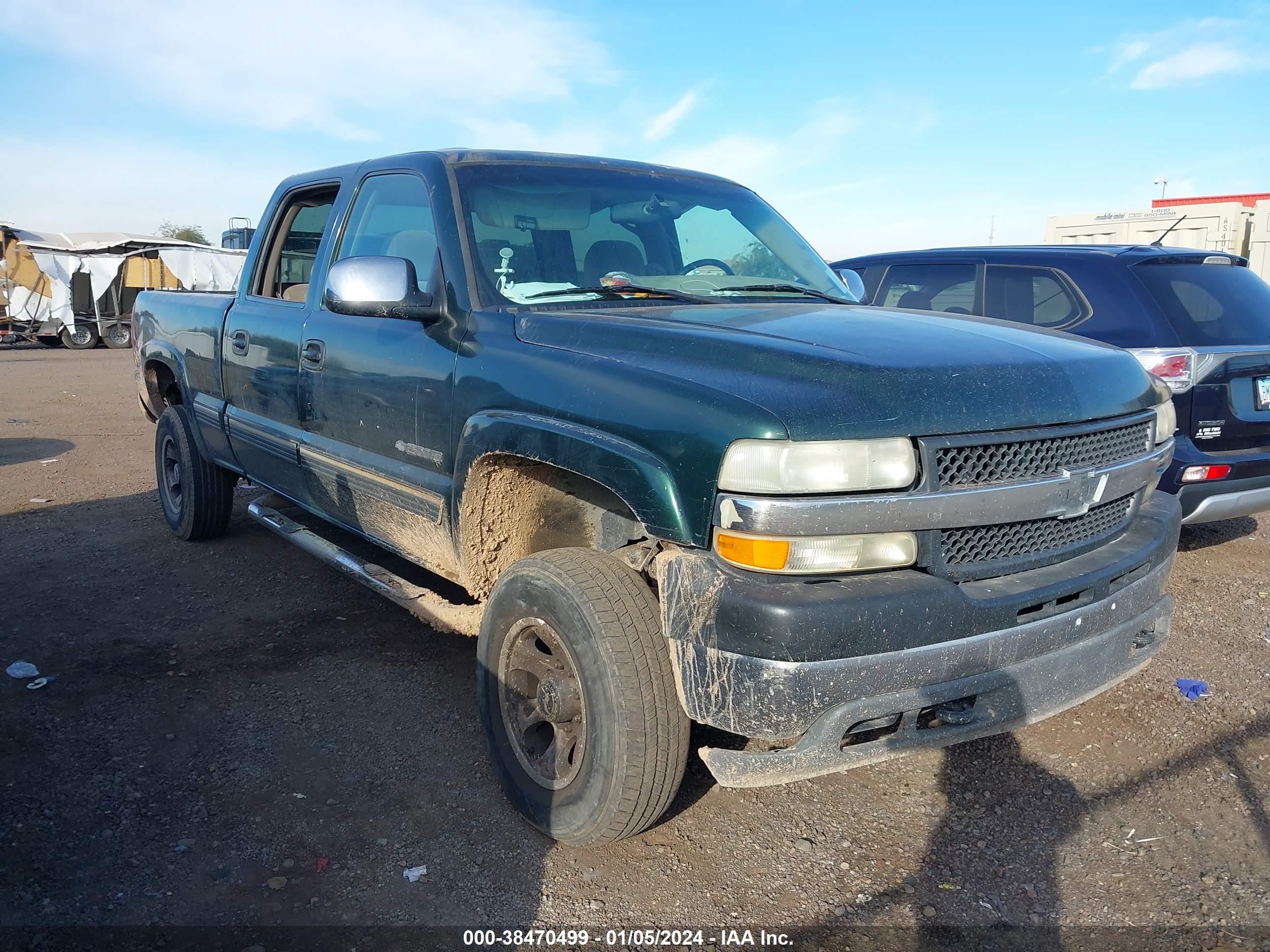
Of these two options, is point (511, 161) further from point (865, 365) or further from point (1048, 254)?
point (1048, 254)

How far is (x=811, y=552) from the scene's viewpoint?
7.06 ft

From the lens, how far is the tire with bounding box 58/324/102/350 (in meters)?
22.0

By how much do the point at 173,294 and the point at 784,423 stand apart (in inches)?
186

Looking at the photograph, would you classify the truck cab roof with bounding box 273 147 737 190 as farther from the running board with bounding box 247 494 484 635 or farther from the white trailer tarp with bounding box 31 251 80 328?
the white trailer tarp with bounding box 31 251 80 328

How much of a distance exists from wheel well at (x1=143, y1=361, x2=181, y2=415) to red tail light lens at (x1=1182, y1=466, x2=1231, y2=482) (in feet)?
18.6

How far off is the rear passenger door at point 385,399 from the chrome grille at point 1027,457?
158 cm

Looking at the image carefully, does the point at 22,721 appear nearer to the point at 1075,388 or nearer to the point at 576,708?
the point at 576,708

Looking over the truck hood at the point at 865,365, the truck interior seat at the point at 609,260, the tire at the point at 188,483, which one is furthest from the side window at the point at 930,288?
the tire at the point at 188,483

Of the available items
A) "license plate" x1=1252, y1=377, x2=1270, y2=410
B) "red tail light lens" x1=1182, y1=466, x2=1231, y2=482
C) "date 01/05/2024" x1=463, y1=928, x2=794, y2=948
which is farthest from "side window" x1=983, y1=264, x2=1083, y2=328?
"date 01/05/2024" x1=463, y1=928, x2=794, y2=948

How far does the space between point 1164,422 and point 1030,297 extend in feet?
9.57

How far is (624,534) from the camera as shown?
2.84 meters

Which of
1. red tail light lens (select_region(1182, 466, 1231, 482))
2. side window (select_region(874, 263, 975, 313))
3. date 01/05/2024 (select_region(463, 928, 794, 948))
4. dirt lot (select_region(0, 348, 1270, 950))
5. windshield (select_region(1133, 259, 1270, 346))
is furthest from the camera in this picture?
side window (select_region(874, 263, 975, 313))

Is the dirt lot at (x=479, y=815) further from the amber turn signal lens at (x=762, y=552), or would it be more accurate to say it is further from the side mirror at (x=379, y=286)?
the side mirror at (x=379, y=286)

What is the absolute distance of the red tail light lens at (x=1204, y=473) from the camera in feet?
15.1
